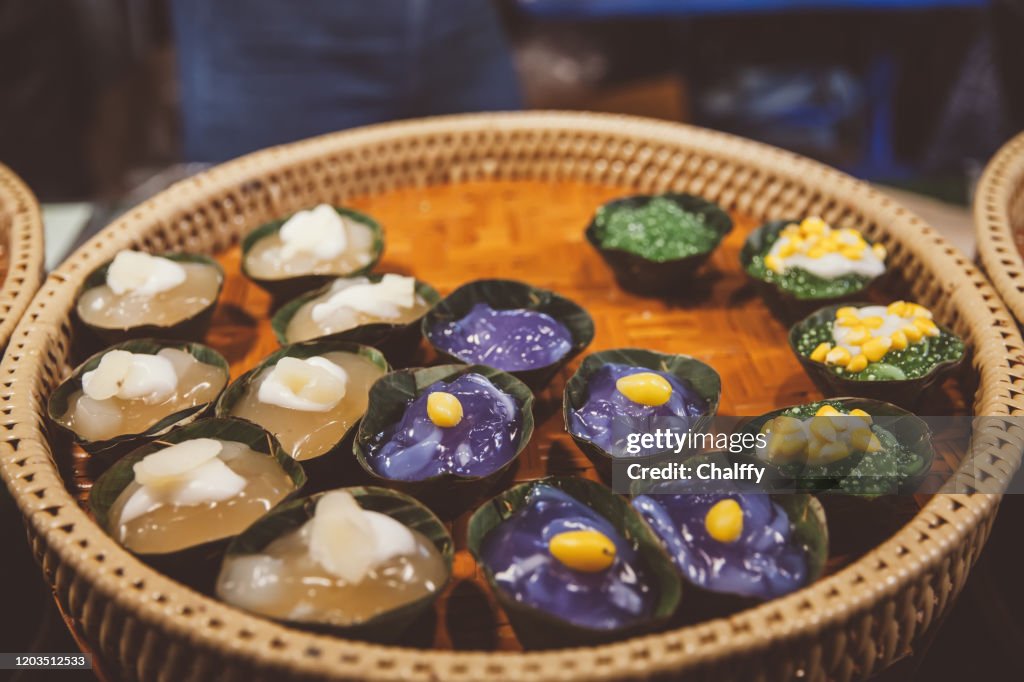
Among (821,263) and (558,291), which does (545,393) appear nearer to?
(558,291)

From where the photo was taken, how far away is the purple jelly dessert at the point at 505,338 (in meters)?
1.96

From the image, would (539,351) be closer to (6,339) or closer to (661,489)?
(661,489)

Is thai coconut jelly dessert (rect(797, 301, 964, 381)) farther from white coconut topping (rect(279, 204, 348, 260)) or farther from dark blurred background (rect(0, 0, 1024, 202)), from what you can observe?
dark blurred background (rect(0, 0, 1024, 202))

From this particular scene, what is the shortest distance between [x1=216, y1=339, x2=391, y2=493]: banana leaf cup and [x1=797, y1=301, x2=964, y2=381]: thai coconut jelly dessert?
100 cm

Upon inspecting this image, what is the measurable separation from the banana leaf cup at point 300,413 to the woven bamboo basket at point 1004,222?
145 cm

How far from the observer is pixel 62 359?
2025 mm

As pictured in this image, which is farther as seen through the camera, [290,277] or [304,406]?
[290,277]

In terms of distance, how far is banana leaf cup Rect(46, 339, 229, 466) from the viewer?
1.74 m

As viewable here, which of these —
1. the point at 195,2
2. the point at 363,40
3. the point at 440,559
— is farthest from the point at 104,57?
the point at 440,559

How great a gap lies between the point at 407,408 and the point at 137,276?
820 millimetres

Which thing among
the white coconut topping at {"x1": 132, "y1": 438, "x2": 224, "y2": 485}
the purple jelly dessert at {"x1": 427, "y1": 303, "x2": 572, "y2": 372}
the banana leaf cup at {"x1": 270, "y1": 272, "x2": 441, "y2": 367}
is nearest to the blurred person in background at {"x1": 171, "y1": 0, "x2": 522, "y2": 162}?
the banana leaf cup at {"x1": 270, "y1": 272, "x2": 441, "y2": 367}

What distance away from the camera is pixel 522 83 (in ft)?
19.5

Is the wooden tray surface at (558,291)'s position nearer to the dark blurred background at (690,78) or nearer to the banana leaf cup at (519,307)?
the banana leaf cup at (519,307)

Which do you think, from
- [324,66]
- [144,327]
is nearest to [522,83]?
[324,66]
